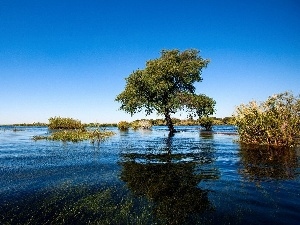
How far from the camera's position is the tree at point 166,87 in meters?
56.5

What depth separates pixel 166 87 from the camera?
5525cm

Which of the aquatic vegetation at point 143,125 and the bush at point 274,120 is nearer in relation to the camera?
the bush at point 274,120

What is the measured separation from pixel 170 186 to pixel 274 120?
21089 mm

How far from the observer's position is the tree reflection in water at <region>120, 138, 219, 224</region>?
34.7ft

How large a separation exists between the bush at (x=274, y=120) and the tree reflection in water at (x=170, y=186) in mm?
13188


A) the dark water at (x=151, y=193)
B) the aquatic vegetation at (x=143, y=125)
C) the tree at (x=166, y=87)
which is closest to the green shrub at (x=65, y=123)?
the aquatic vegetation at (x=143, y=125)

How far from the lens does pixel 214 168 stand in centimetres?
1944

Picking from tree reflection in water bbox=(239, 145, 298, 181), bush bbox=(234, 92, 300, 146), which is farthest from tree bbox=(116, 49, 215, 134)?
tree reflection in water bbox=(239, 145, 298, 181)

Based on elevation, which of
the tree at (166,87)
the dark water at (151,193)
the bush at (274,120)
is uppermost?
the tree at (166,87)

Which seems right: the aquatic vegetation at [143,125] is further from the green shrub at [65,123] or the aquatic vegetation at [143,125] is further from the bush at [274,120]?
the bush at [274,120]

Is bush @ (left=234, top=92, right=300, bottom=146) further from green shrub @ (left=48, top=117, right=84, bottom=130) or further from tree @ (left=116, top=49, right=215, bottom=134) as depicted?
green shrub @ (left=48, top=117, right=84, bottom=130)

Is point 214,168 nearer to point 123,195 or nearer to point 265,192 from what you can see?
point 265,192

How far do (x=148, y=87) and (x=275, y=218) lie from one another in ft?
158

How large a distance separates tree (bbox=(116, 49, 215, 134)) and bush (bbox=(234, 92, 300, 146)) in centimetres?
2312
